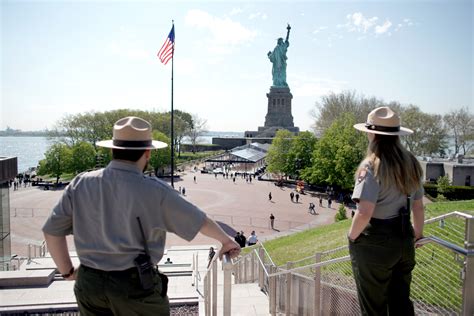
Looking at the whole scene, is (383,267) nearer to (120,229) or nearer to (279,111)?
(120,229)

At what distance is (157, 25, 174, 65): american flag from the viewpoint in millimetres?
23062

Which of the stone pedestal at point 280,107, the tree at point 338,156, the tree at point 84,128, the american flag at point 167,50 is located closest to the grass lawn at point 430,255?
the american flag at point 167,50

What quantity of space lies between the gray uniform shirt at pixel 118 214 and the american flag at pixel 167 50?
21653 millimetres

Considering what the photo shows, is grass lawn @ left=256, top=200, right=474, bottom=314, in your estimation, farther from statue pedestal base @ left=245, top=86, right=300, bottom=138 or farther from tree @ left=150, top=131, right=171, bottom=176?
statue pedestal base @ left=245, top=86, right=300, bottom=138

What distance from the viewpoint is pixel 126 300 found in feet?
7.80

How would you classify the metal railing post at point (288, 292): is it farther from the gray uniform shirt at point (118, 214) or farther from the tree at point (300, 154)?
the tree at point (300, 154)

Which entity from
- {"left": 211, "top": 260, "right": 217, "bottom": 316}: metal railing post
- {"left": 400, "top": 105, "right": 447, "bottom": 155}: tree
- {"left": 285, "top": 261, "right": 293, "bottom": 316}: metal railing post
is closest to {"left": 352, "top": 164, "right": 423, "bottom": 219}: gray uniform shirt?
{"left": 211, "top": 260, "right": 217, "bottom": 316}: metal railing post

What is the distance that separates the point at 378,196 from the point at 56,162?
143ft

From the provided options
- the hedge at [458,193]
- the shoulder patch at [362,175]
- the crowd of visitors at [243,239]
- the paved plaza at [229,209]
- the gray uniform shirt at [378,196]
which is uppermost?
the shoulder patch at [362,175]

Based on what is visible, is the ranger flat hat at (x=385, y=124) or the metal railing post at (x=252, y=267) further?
the metal railing post at (x=252, y=267)

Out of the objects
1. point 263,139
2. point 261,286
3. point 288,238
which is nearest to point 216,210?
point 288,238

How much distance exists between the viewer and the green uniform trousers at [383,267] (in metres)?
2.89

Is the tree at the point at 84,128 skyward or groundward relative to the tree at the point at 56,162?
skyward

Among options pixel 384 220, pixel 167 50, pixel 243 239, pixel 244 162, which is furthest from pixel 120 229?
pixel 244 162
